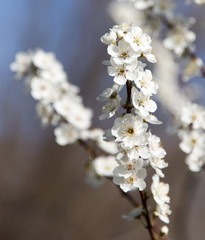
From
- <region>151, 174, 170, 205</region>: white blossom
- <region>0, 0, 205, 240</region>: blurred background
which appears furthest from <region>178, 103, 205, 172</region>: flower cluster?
<region>0, 0, 205, 240</region>: blurred background

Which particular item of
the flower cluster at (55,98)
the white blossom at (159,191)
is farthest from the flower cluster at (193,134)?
the flower cluster at (55,98)

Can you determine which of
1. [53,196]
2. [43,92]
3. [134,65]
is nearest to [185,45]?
Result: [43,92]

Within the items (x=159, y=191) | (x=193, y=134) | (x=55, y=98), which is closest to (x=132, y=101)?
(x=159, y=191)

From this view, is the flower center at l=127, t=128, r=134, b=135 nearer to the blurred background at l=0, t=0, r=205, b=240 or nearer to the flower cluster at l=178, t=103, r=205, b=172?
the flower cluster at l=178, t=103, r=205, b=172

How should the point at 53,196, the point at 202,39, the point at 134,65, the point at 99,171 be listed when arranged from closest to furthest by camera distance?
the point at 134,65, the point at 99,171, the point at 53,196, the point at 202,39

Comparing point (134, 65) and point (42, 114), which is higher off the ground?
point (42, 114)

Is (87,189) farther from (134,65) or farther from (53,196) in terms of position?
(134,65)

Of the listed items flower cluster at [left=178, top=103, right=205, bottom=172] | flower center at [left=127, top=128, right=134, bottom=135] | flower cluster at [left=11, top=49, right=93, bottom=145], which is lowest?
flower center at [left=127, top=128, right=134, bottom=135]

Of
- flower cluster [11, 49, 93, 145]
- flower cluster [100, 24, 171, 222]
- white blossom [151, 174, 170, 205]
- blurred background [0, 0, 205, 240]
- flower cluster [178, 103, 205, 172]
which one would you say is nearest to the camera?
flower cluster [100, 24, 171, 222]
